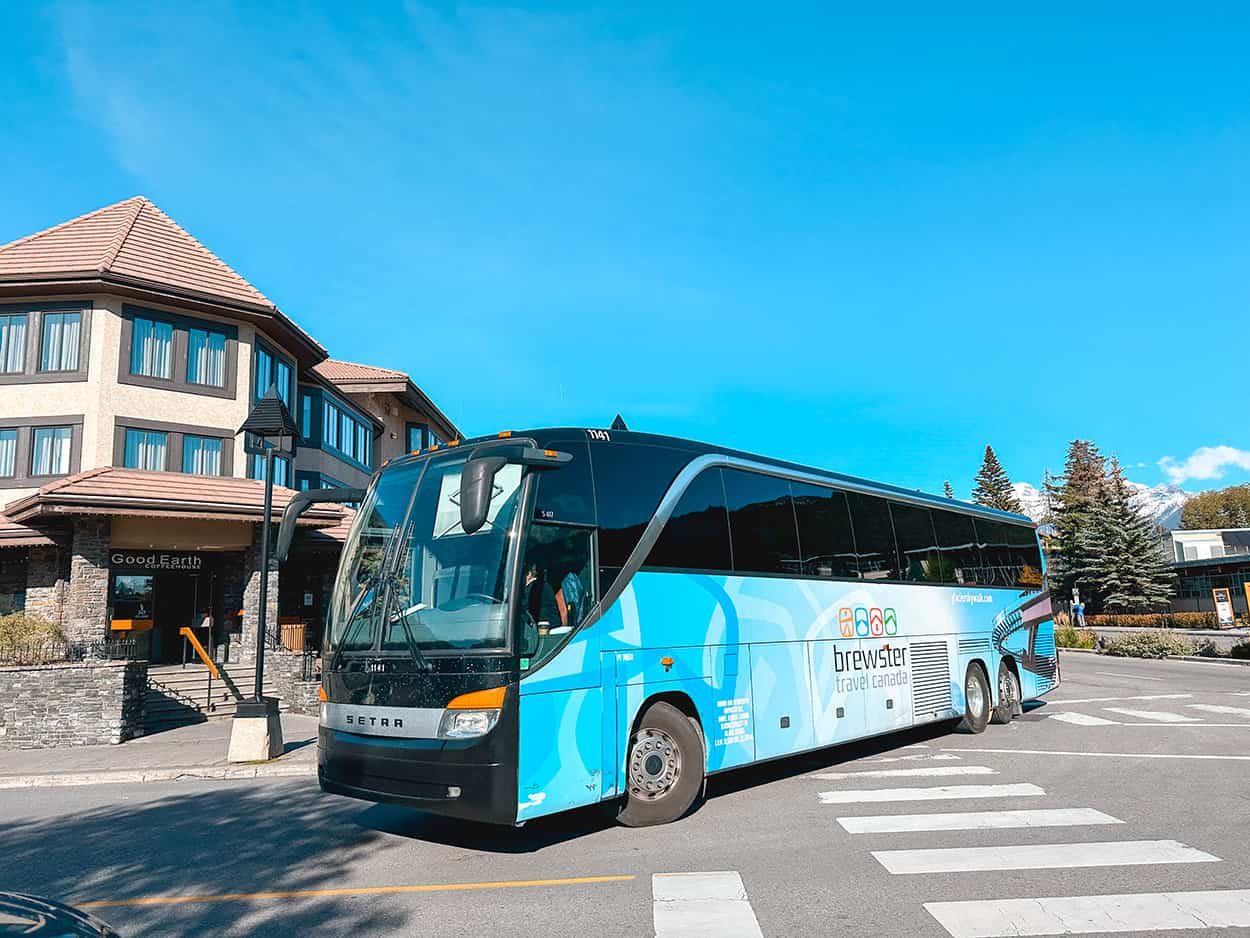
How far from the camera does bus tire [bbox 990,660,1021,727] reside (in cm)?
1452

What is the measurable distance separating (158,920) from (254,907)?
1.85 ft

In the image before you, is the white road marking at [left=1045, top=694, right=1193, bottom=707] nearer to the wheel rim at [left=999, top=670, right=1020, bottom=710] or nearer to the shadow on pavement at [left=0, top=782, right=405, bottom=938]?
the wheel rim at [left=999, top=670, right=1020, bottom=710]

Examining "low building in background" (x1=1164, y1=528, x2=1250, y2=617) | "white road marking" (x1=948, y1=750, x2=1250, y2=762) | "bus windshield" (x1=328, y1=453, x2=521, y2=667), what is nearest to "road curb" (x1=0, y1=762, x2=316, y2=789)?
"bus windshield" (x1=328, y1=453, x2=521, y2=667)

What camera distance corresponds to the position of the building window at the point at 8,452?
875 inches

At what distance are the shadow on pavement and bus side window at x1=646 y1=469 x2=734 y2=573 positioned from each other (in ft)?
11.5

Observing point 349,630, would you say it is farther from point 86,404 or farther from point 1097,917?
point 86,404

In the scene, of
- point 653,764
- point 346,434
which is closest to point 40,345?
point 346,434

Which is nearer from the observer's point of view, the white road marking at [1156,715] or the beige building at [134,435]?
the white road marking at [1156,715]

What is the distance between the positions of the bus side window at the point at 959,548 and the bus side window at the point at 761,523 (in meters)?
4.39

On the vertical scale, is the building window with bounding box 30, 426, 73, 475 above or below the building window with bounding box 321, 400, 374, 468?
below

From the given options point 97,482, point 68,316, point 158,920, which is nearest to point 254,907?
point 158,920

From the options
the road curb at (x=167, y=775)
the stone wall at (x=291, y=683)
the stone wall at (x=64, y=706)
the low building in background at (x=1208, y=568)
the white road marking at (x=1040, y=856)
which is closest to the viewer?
the white road marking at (x=1040, y=856)

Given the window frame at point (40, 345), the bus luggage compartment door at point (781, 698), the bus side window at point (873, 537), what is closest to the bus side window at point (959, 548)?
the bus side window at point (873, 537)

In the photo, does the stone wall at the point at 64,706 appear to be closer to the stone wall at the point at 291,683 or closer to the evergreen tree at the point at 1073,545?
the stone wall at the point at 291,683
